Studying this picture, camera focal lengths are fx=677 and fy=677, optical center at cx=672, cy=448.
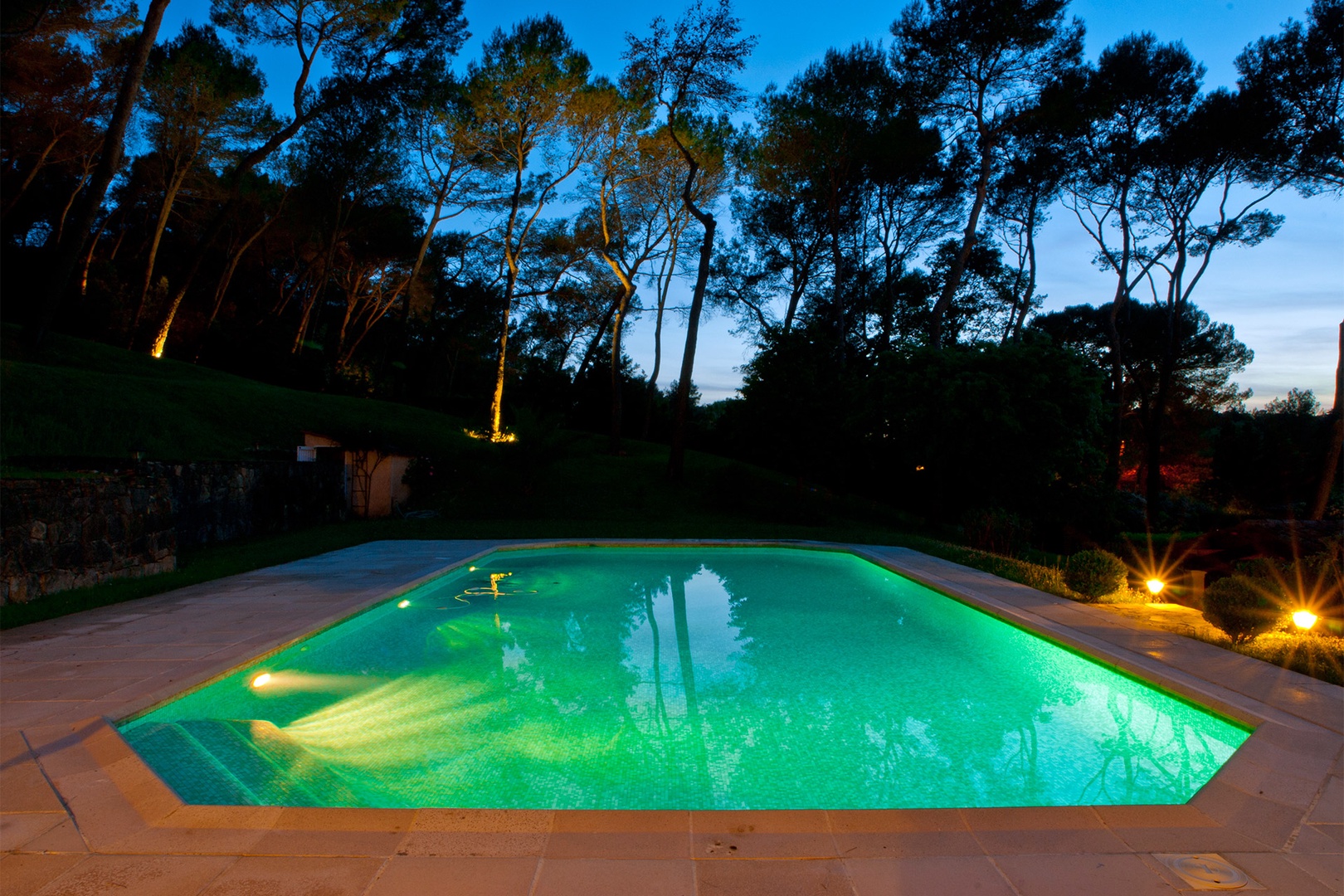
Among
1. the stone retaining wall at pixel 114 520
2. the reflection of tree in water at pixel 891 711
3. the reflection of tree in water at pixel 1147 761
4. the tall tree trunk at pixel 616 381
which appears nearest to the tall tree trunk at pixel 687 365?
the tall tree trunk at pixel 616 381

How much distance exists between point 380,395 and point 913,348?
19374 millimetres

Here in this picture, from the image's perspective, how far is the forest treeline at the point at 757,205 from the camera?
1438cm

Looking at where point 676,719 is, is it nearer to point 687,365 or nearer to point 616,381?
point 687,365

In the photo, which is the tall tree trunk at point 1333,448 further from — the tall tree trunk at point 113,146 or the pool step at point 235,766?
the tall tree trunk at point 113,146

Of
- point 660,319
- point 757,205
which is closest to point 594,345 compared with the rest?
point 660,319

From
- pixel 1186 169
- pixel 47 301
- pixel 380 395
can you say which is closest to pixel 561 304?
pixel 380 395

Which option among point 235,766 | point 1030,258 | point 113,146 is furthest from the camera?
point 1030,258

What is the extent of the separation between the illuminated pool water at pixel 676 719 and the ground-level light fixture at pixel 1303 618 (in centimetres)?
183

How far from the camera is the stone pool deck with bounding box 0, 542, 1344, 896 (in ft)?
6.88

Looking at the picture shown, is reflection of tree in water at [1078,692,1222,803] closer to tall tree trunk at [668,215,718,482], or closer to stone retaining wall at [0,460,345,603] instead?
stone retaining wall at [0,460,345,603]

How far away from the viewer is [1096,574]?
654 cm

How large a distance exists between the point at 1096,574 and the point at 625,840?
597cm

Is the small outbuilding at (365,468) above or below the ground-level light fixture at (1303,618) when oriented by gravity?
above

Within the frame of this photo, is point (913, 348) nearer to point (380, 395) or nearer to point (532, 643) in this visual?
point (532, 643)
